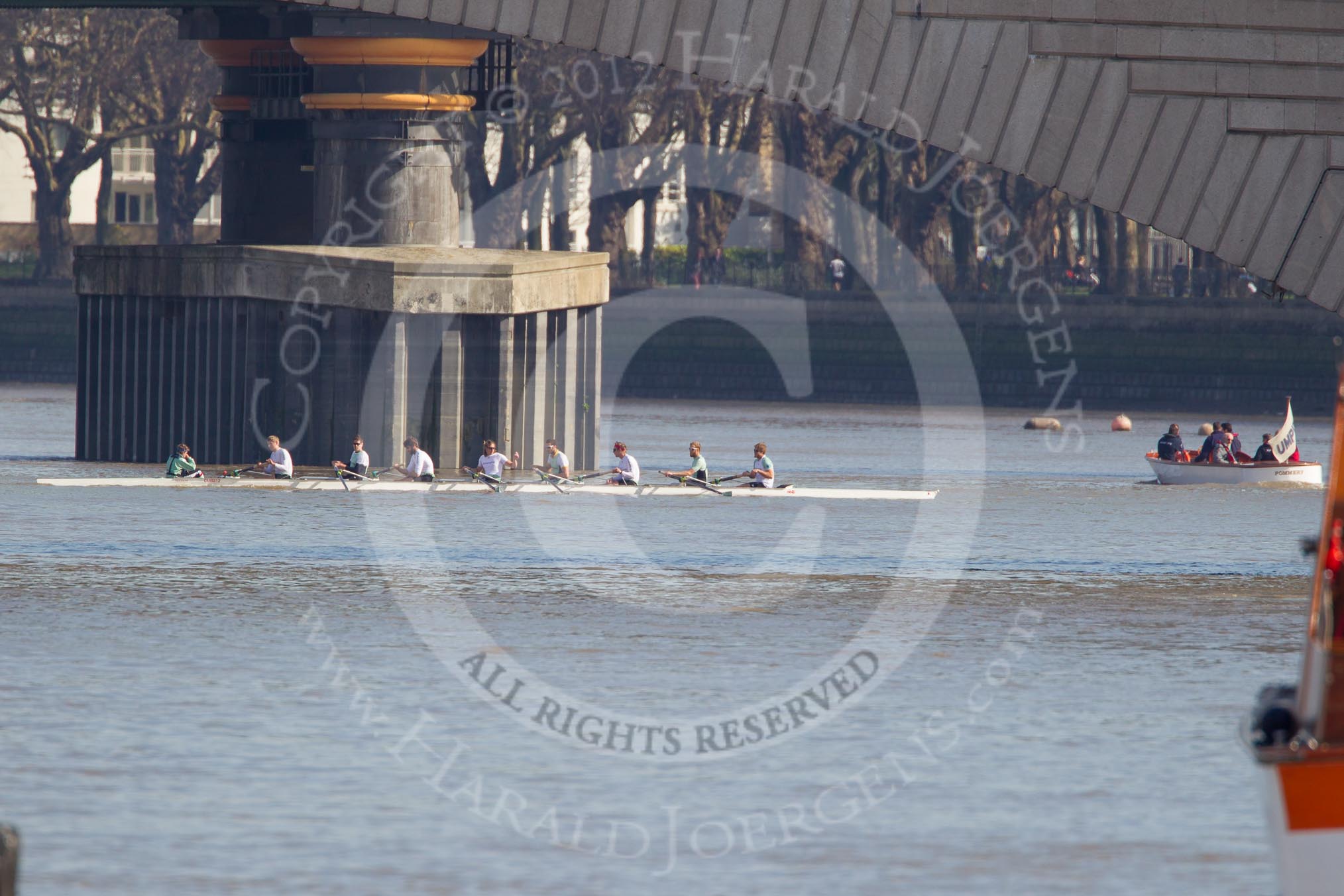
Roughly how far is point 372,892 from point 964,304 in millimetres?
73233

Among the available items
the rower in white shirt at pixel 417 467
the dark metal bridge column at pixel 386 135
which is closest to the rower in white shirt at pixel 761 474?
the rower in white shirt at pixel 417 467

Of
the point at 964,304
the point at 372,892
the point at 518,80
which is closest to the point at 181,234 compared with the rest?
the point at 518,80

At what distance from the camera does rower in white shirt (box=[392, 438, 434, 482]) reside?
2085 inches

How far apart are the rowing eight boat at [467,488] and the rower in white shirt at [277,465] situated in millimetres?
200

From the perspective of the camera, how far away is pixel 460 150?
2383 inches

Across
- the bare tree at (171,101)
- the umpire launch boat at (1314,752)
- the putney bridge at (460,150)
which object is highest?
the bare tree at (171,101)

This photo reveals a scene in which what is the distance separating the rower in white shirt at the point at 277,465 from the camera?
5381cm

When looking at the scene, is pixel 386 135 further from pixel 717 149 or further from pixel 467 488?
pixel 717 149

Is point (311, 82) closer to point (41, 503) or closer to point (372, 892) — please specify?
point (41, 503)

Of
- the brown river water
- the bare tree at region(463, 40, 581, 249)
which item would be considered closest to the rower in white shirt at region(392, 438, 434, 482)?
the brown river water

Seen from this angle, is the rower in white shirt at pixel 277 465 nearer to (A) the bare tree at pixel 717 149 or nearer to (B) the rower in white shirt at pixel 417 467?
(B) the rower in white shirt at pixel 417 467

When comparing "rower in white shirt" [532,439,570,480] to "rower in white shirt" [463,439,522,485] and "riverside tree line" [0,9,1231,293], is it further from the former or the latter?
"riverside tree line" [0,9,1231,293]

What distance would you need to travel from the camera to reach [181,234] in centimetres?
9825

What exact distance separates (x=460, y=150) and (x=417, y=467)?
10.9 metres
